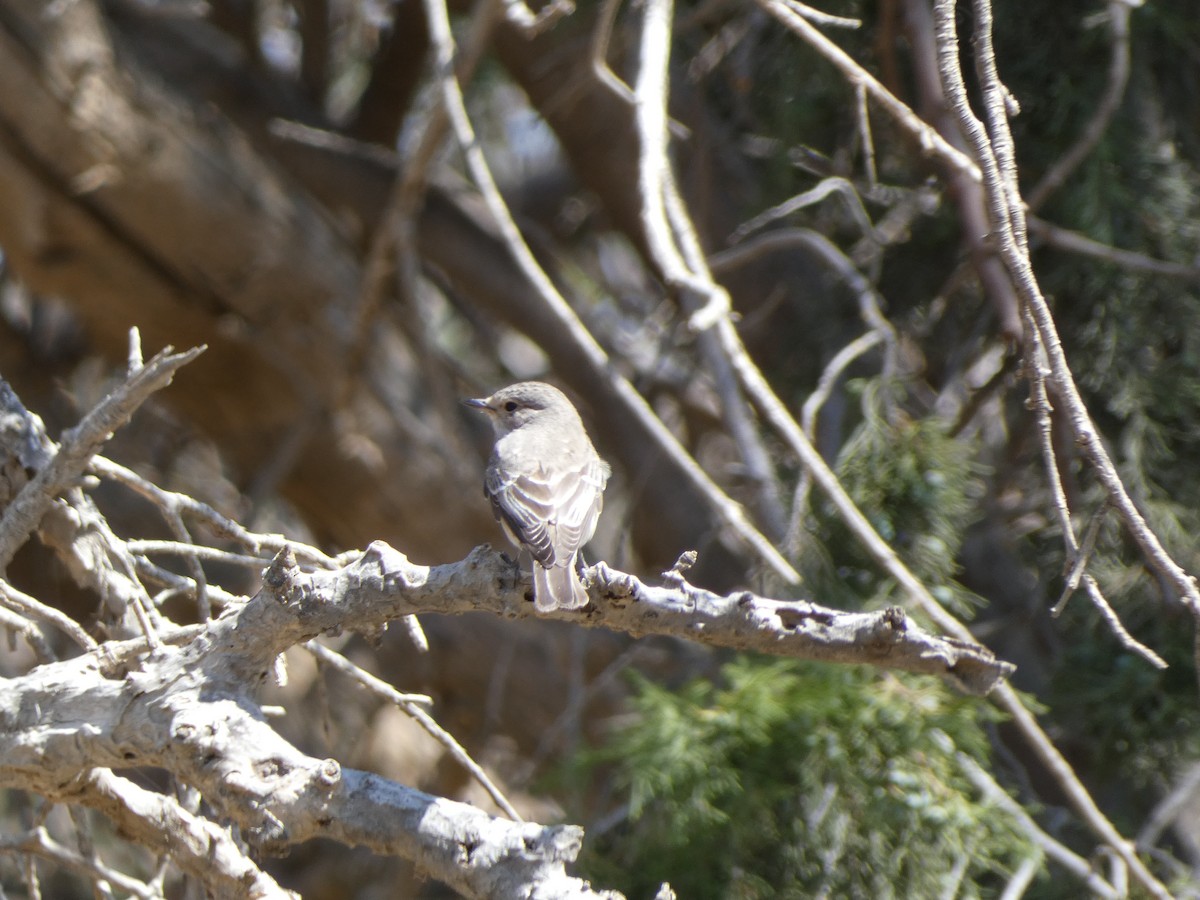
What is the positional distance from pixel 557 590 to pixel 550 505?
1.00 meters

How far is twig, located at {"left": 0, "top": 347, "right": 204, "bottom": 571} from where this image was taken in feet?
8.13

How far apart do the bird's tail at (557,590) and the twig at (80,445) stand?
77 centimetres

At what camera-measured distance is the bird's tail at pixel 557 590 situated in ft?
8.27

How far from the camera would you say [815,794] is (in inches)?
142

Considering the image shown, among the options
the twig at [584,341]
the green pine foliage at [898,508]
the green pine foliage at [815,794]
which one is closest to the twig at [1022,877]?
the green pine foliage at [815,794]

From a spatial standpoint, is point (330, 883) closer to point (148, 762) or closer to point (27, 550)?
point (27, 550)

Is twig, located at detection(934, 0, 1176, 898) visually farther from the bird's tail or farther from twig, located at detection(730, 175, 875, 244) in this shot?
twig, located at detection(730, 175, 875, 244)

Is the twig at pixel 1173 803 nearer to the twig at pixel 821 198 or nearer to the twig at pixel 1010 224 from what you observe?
the twig at pixel 1010 224

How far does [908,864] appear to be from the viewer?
3.56 m

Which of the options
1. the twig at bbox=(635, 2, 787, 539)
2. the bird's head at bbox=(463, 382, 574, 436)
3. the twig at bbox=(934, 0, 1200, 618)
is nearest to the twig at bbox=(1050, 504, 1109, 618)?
the twig at bbox=(934, 0, 1200, 618)

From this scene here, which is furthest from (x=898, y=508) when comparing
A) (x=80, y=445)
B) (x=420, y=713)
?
(x=80, y=445)

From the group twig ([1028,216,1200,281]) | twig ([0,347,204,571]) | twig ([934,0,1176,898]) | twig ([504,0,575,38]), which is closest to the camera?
twig ([934,0,1176,898])

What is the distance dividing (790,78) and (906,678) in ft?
6.86

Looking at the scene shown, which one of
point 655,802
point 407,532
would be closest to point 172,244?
point 407,532
